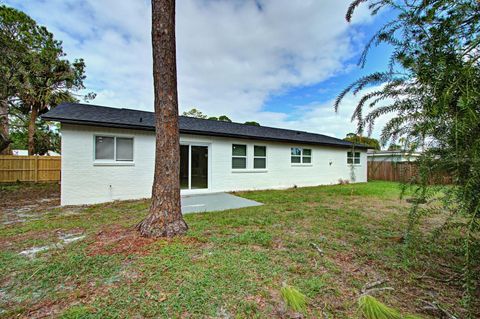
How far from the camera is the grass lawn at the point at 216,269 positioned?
208cm

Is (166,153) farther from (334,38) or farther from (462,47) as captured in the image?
(334,38)

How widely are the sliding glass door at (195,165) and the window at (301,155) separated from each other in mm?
5308

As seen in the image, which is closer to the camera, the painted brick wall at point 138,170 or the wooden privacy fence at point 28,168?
the painted brick wall at point 138,170

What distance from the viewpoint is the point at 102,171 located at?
7344 mm

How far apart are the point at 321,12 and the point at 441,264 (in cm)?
872

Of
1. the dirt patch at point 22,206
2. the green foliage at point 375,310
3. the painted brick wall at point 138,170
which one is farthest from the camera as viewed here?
the painted brick wall at point 138,170

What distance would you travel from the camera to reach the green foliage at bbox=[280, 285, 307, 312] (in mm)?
2096

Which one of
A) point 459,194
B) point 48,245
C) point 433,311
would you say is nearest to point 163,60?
point 48,245

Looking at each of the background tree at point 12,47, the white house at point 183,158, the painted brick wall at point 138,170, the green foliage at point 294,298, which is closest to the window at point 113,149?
the white house at point 183,158

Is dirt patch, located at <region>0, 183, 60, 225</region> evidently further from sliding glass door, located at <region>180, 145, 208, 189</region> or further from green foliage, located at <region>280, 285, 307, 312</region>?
green foliage, located at <region>280, 285, 307, 312</region>

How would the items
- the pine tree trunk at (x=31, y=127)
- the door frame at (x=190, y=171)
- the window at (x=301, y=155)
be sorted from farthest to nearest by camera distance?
the pine tree trunk at (x=31, y=127), the window at (x=301, y=155), the door frame at (x=190, y=171)

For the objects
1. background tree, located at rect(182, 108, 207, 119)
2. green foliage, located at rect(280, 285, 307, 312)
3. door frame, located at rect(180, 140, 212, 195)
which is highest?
background tree, located at rect(182, 108, 207, 119)

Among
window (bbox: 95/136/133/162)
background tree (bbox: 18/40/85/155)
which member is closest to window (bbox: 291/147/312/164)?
window (bbox: 95/136/133/162)

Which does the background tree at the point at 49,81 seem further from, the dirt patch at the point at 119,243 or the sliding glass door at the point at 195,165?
the dirt patch at the point at 119,243
